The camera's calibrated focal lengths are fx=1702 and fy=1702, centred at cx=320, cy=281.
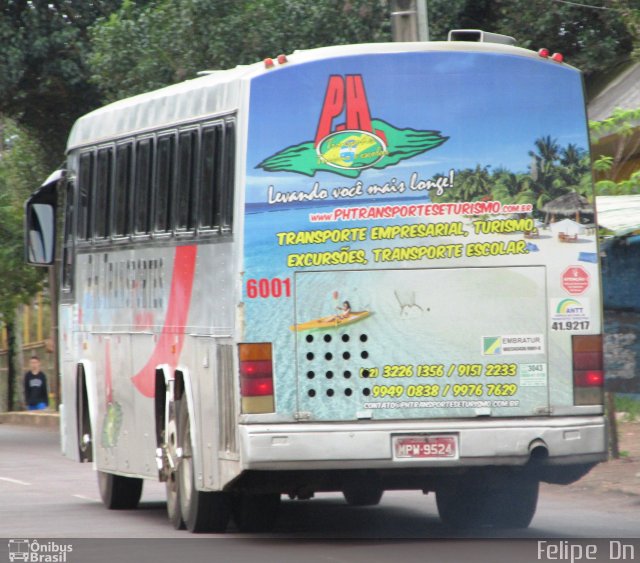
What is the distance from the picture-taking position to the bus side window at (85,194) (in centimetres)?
1488

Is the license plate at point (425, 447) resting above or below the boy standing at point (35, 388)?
above

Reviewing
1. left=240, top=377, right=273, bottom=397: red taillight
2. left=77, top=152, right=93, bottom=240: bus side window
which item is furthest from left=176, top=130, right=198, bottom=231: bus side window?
left=77, top=152, right=93, bottom=240: bus side window

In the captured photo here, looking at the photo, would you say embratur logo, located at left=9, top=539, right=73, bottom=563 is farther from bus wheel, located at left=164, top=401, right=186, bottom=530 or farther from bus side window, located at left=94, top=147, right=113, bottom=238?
bus side window, located at left=94, top=147, right=113, bottom=238

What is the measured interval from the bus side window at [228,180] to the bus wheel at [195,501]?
169 centimetres

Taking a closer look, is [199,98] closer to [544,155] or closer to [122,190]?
[122,190]

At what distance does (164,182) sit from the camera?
1277 centimetres

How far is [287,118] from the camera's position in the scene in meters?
11.0

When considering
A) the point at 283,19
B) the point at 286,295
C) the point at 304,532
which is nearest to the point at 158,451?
the point at 304,532

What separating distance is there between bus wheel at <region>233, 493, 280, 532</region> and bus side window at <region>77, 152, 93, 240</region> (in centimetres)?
336

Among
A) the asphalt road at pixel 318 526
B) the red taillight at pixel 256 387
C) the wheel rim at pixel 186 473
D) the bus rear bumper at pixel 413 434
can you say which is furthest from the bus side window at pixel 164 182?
the bus rear bumper at pixel 413 434

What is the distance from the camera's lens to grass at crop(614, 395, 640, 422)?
1972 cm

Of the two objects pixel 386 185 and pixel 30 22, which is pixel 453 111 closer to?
pixel 386 185

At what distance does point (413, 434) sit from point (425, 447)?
113mm

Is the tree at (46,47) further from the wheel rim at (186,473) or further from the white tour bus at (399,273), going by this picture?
the white tour bus at (399,273)
